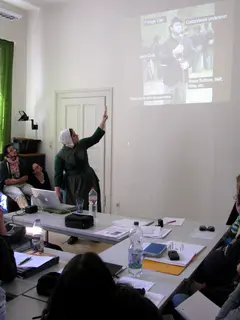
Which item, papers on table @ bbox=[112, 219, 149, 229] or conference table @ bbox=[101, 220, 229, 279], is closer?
conference table @ bbox=[101, 220, 229, 279]

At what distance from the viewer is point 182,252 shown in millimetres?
2037

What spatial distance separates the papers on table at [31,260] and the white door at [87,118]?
3427mm

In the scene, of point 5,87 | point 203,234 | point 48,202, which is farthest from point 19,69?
point 203,234

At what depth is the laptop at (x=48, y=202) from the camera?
310 cm

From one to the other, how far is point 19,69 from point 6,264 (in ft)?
16.3

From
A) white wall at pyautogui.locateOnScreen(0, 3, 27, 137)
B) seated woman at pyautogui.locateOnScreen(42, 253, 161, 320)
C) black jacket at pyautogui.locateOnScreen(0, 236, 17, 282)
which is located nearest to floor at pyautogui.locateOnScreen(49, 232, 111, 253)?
white wall at pyautogui.locateOnScreen(0, 3, 27, 137)

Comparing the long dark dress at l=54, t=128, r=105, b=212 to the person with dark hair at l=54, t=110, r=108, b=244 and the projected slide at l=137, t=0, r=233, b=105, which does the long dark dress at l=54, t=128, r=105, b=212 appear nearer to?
the person with dark hair at l=54, t=110, r=108, b=244

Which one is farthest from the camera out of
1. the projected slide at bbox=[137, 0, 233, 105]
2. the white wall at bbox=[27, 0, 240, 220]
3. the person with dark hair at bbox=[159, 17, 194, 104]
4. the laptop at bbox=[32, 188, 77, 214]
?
the person with dark hair at bbox=[159, 17, 194, 104]

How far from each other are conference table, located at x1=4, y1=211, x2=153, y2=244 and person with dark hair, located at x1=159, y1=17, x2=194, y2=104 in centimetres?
233

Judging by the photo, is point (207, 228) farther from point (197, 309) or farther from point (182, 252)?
point (197, 309)

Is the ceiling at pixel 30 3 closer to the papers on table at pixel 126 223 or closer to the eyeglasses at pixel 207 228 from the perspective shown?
the papers on table at pixel 126 223

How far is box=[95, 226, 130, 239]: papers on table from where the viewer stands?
94.9 inches

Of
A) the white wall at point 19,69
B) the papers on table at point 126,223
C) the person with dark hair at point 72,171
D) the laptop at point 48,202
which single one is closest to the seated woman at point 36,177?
the white wall at point 19,69

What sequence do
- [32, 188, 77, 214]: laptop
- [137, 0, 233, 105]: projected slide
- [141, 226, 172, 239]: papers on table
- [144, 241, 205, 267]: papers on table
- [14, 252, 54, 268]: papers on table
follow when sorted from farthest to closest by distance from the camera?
[137, 0, 233, 105]: projected slide
[32, 188, 77, 214]: laptop
[141, 226, 172, 239]: papers on table
[144, 241, 205, 267]: papers on table
[14, 252, 54, 268]: papers on table
